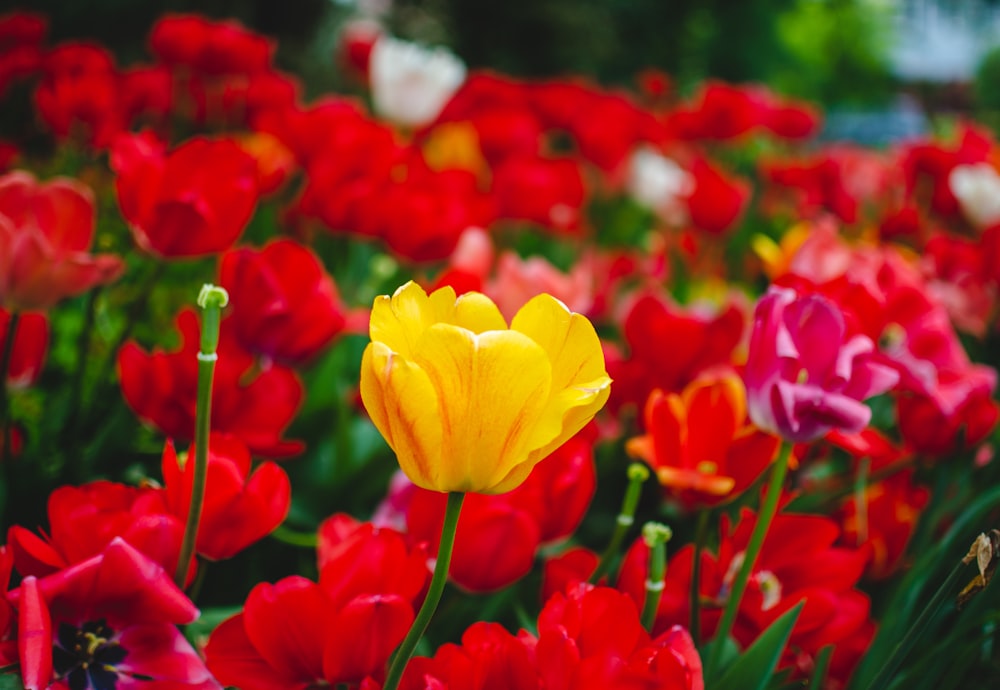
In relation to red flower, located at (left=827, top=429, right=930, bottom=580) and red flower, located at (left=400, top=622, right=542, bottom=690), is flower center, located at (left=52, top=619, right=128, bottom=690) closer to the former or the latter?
red flower, located at (left=400, top=622, right=542, bottom=690)

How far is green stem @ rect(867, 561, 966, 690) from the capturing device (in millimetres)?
459

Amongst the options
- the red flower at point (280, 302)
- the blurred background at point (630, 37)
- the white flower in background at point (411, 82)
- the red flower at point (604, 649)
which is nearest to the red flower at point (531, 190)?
the white flower in background at point (411, 82)

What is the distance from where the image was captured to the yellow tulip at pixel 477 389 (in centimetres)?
40

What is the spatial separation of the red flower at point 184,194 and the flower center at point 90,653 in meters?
0.36

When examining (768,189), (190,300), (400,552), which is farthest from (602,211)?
(400,552)

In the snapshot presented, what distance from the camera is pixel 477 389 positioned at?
0.41 meters

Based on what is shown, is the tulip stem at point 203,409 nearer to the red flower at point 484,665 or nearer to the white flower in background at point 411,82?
the red flower at point 484,665

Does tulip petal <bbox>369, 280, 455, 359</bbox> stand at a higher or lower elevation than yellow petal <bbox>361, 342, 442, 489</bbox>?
higher

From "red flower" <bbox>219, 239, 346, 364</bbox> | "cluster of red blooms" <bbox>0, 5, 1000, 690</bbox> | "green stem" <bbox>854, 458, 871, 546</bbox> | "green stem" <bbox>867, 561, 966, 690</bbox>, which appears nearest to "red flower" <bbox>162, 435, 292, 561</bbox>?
"cluster of red blooms" <bbox>0, 5, 1000, 690</bbox>

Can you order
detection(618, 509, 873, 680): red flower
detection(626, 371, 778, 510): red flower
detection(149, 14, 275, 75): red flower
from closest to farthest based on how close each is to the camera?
1. detection(618, 509, 873, 680): red flower
2. detection(626, 371, 778, 510): red flower
3. detection(149, 14, 275, 75): red flower

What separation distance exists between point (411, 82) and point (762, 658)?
1.59m

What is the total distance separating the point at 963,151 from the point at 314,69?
9.38 feet

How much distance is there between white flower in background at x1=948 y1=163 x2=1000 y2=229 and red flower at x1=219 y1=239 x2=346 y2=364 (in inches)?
51.1

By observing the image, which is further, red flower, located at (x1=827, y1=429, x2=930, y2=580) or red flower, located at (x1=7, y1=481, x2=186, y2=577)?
red flower, located at (x1=827, y1=429, x2=930, y2=580)
